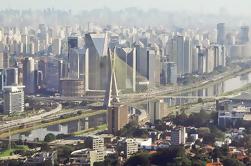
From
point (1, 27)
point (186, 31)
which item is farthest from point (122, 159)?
point (186, 31)

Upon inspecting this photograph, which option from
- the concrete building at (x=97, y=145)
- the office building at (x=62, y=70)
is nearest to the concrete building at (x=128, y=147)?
the concrete building at (x=97, y=145)

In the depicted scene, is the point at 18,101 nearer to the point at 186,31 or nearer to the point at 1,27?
the point at 1,27

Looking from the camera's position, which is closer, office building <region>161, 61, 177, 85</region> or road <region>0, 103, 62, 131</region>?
road <region>0, 103, 62, 131</region>

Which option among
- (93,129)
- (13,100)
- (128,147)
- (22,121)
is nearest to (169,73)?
(13,100)

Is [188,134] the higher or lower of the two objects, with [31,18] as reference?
lower

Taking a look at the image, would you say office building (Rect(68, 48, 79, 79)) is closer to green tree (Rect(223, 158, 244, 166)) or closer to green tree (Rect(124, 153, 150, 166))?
green tree (Rect(124, 153, 150, 166))

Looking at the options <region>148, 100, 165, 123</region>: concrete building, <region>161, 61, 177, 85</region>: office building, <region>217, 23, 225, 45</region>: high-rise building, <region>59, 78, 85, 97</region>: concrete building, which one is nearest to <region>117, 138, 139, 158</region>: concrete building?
<region>148, 100, 165, 123</region>: concrete building
